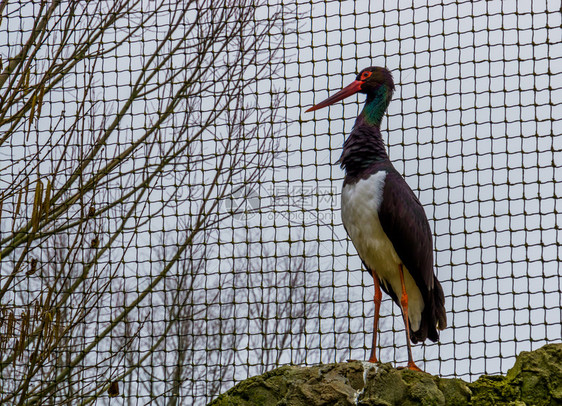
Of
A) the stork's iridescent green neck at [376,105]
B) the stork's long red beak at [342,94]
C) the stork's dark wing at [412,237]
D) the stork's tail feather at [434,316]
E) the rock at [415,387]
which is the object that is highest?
the stork's long red beak at [342,94]

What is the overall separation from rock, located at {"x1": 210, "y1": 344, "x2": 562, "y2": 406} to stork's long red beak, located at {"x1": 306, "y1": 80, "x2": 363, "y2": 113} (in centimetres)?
205

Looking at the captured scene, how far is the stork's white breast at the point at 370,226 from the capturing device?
17.9 feet

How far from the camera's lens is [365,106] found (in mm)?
6008

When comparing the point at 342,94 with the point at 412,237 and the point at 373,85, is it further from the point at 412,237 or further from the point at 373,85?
the point at 412,237

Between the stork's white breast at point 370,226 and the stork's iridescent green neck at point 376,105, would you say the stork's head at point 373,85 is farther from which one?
the stork's white breast at point 370,226

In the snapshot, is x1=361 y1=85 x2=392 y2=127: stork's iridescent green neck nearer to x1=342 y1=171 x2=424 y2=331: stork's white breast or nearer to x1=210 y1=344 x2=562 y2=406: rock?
x1=342 y1=171 x2=424 y2=331: stork's white breast

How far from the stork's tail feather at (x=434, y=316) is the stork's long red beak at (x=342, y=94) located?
4.38 ft

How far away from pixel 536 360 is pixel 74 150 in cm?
338

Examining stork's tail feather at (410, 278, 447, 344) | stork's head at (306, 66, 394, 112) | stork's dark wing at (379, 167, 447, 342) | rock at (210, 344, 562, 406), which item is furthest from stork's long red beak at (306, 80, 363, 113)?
rock at (210, 344, 562, 406)

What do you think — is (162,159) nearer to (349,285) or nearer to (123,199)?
(123,199)

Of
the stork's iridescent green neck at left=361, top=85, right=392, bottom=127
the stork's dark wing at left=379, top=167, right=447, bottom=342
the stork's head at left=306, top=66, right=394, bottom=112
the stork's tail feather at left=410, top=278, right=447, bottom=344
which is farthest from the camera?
the stork's head at left=306, top=66, right=394, bottom=112

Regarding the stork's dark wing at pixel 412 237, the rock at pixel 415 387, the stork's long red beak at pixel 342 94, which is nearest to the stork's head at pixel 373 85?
the stork's long red beak at pixel 342 94

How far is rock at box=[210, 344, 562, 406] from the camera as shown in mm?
4590

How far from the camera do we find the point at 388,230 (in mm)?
5457
